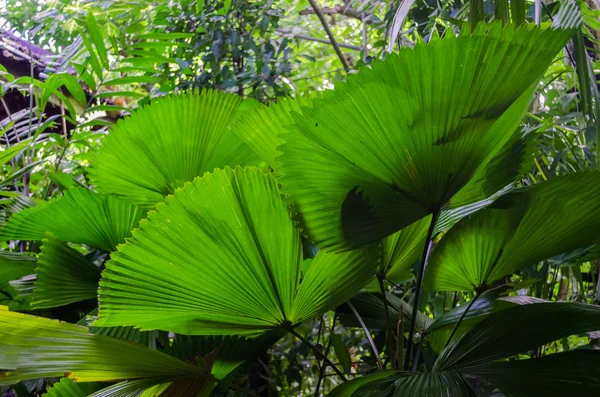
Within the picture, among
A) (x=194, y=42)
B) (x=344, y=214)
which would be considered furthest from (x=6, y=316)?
(x=194, y=42)

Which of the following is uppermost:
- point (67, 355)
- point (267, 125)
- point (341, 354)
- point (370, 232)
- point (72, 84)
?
point (72, 84)

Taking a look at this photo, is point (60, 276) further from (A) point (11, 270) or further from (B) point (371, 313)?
(B) point (371, 313)

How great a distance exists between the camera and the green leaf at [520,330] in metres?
0.45

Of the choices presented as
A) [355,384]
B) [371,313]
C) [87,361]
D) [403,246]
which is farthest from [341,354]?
[87,361]

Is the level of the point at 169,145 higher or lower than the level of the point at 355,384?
higher

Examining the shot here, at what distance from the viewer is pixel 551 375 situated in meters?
0.42

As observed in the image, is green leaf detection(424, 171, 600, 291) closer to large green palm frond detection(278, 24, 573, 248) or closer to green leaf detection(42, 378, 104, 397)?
large green palm frond detection(278, 24, 573, 248)

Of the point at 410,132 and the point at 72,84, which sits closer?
the point at 410,132

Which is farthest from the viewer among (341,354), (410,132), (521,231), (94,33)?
(94,33)

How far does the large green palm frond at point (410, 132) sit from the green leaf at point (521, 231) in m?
0.05

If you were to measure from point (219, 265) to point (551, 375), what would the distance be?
30 centimetres

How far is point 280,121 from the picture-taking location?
0.57 meters

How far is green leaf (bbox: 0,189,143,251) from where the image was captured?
2.54 ft

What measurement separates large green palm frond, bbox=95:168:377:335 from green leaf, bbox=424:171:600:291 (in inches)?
5.0
